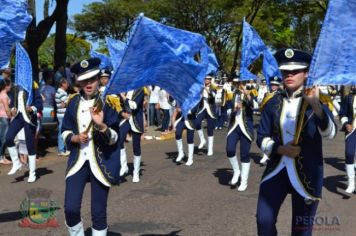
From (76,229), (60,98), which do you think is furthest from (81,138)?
(60,98)

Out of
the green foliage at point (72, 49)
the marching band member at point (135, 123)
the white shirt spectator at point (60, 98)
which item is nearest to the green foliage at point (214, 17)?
the green foliage at point (72, 49)

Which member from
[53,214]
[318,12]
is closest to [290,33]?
[318,12]

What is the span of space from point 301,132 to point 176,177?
5.65 metres

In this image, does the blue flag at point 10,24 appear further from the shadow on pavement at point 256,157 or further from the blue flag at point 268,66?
the shadow on pavement at point 256,157

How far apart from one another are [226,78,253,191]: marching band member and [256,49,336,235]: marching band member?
4230 mm

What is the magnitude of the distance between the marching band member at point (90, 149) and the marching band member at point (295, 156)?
4.73ft

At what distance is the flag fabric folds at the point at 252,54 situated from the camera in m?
8.95

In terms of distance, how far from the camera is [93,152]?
502 cm

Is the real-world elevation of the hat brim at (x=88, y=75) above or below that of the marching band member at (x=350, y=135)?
above

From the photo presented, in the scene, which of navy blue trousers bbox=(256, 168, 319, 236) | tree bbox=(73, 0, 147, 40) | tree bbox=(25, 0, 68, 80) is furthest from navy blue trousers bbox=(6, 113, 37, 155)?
tree bbox=(73, 0, 147, 40)

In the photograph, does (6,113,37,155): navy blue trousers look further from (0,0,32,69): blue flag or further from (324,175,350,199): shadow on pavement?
(324,175,350,199): shadow on pavement

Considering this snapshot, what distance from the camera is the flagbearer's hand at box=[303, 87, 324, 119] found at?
3953mm

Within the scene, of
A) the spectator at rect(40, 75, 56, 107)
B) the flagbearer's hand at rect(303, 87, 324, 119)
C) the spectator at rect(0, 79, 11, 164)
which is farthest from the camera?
the spectator at rect(40, 75, 56, 107)

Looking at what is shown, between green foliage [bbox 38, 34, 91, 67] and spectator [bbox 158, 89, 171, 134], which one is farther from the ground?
spectator [bbox 158, 89, 171, 134]
